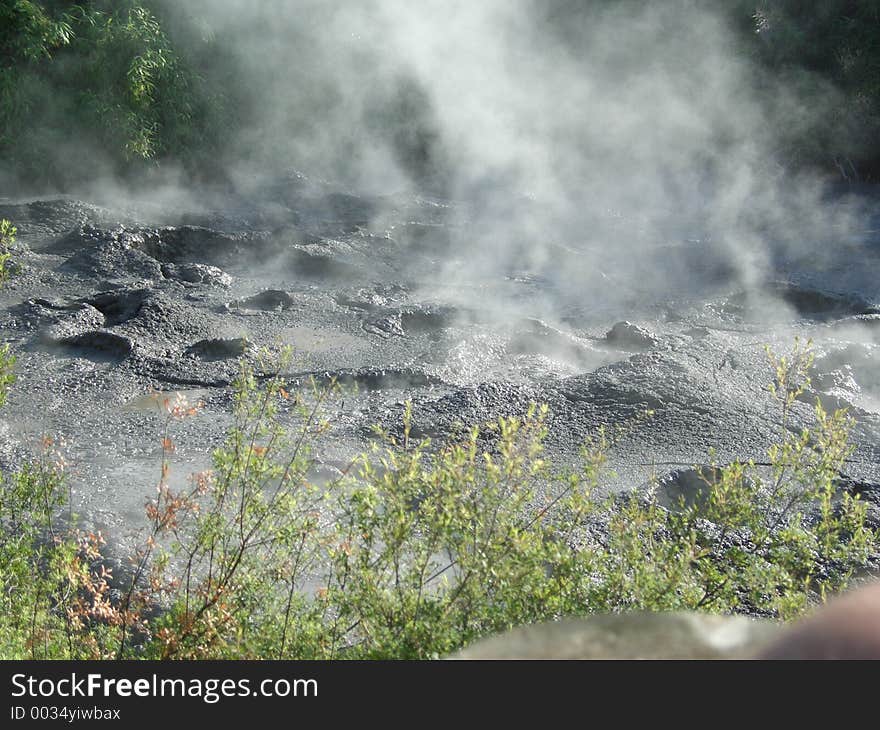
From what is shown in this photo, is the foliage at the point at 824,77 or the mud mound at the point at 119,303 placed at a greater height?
the foliage at the point at 824,77

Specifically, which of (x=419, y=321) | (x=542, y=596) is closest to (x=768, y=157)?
(x=419, y=321)

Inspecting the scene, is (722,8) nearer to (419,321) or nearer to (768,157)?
(768,157)

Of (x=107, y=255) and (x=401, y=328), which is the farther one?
(x=107, y=255)

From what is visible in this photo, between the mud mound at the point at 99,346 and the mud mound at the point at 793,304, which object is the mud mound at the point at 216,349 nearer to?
the mud mound at the point at 99,346

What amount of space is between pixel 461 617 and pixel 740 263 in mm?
7773

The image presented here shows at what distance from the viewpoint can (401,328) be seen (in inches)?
283

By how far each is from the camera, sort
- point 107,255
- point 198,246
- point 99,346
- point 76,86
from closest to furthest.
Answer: point 99,346 → point 107,255 → point 198,246 → point 76,86

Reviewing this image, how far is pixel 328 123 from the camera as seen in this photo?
1360 centimetres

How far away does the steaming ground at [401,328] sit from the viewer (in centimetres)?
512

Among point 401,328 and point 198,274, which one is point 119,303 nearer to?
point 198,274

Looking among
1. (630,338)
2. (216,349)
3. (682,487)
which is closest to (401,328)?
(216,349)

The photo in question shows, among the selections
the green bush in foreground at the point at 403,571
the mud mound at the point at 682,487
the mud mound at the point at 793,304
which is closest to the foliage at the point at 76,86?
the mud mound at the point at 793,304

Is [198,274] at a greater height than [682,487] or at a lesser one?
greater

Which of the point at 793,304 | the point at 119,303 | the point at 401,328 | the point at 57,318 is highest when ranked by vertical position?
the point at 119,303
